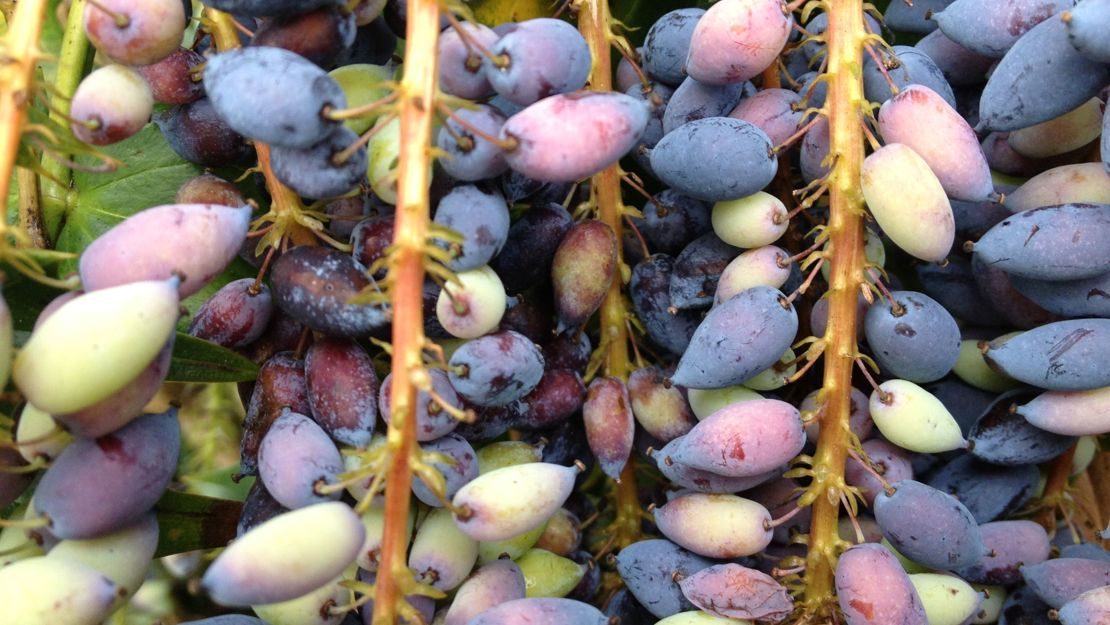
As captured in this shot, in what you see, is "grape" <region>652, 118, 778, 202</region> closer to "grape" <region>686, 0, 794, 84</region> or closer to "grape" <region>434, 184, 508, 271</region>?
"grape" <region>686, 0, 794, 84</region>

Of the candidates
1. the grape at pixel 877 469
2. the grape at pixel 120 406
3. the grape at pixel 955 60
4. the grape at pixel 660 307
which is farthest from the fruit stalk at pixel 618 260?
the grape at pixel 120 406

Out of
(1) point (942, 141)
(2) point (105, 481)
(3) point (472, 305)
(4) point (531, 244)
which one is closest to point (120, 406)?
A: (2) point (105, 481)

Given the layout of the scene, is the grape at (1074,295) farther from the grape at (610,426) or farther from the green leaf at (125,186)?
the green leaf at (125,186)

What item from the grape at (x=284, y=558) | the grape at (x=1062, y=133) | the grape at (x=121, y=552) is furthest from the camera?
the grape at (x=1062, y=133)

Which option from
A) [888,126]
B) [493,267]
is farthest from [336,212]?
[888,126]

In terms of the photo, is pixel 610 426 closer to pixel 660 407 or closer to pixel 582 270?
pixel 660 407
